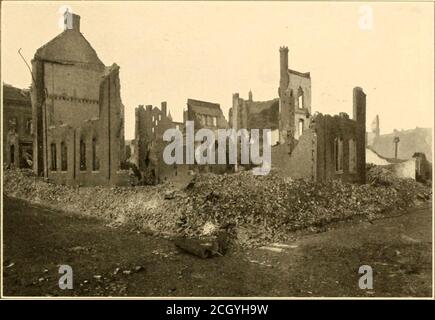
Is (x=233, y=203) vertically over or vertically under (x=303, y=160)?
under

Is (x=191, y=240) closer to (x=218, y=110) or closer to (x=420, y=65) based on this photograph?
(x=420, y=65)

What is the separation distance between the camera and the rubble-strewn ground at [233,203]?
1072 centimetres

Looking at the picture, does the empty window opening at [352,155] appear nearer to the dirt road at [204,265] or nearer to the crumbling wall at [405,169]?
the crumbling wall at [405,169]

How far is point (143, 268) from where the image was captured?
7.79 m

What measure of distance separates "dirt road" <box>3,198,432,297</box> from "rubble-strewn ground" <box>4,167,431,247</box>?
3.18ft

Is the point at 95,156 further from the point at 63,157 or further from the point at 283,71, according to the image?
the point at 283,71

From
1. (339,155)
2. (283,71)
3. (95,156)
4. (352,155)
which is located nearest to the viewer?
(95,156)

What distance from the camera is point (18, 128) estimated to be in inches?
1015

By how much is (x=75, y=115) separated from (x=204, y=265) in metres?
17.0

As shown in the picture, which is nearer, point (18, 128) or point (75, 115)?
point (75, 115)

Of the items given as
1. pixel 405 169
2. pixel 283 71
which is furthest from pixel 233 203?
pixel 283 71

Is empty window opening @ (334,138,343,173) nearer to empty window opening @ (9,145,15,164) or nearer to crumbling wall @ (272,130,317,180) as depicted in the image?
crumbling wall @ (272,130,317,180)

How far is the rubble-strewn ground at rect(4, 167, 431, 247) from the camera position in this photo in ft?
35.2
